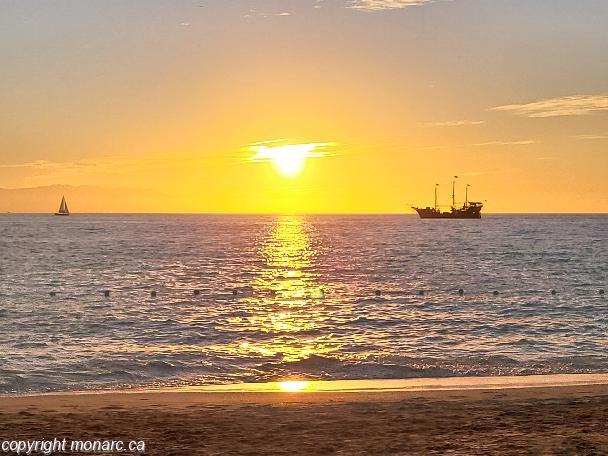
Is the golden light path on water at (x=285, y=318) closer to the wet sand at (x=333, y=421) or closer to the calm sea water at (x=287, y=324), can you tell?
the calm sea water at (x=287, y=324)

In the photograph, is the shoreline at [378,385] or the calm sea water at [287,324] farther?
the calm sea water at [287,324]

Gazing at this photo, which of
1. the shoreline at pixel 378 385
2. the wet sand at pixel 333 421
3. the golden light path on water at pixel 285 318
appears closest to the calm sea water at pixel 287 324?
the golden light path on water at pixel 285 318

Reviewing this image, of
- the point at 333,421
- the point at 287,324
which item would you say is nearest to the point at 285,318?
the point at 287,324

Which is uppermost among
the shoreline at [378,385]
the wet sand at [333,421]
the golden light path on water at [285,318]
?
the wet sand at [333,421]

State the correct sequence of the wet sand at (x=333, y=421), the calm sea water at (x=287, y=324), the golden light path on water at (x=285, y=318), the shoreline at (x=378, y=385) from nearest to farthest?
the wet sand at (x=333, y=421)
the shoreline at (x=378, y=385)
the calm sea water at (x=287, y=324)
the golden light path on water at (x=285, y=318)

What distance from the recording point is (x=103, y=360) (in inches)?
1037

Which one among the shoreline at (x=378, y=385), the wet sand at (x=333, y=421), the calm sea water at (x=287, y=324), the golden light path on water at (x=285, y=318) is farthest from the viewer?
the golden light path on water at (x=285, y=318)

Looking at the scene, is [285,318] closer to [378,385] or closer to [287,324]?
[287,324]

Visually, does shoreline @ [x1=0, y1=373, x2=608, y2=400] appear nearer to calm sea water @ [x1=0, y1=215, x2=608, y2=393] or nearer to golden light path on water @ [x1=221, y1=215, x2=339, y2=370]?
calm sea water @ [x1=0, y1=215, x2=608, y2=393]

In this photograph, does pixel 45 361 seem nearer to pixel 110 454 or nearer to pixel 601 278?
pixel 110 454

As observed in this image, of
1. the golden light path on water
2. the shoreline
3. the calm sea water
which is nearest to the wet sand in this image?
the shoreline

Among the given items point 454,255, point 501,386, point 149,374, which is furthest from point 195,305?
point 454,255

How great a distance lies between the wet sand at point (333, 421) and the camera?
12.9m

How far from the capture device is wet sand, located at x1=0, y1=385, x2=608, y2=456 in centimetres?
1294
